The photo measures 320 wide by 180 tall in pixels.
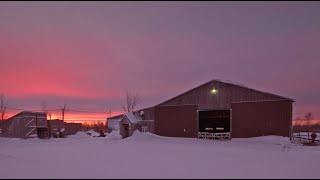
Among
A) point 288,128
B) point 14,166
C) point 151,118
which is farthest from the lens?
point 151,118

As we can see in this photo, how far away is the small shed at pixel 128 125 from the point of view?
38.7 m

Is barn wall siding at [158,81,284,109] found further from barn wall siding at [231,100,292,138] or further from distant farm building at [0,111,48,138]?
distant farm building at [0,111,48,138]

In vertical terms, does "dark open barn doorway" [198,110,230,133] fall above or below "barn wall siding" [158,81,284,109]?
below

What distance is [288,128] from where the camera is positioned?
1124 inches

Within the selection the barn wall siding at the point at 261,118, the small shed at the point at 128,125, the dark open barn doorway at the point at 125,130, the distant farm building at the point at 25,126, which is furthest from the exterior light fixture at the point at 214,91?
the distant farm building at the point at 25,126

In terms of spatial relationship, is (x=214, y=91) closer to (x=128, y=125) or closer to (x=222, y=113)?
(x=222, y=113)

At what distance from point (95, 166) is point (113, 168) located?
1063mm

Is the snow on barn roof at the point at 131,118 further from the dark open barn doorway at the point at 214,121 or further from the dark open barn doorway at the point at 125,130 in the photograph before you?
the dark open barn doorway at the point at 214,121

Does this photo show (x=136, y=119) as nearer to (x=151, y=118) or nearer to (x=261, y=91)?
(x=151, y=118)

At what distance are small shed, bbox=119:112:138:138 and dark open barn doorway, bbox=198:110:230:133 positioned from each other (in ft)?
29.9

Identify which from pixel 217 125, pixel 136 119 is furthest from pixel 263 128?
pixel 136 119

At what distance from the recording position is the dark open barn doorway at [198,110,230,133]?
3262 cm

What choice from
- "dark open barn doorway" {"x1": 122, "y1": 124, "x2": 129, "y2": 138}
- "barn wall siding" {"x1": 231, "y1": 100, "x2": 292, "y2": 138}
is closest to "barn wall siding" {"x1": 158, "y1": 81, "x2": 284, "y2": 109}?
"barn wall siding" {"x1": 231, "y1": 100, "x2": 292, "y2": 138}

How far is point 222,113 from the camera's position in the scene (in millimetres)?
32781
